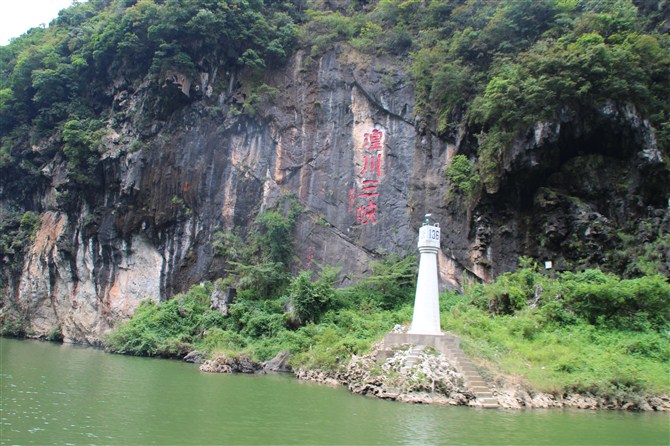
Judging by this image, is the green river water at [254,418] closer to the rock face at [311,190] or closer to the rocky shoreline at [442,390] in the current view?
the rocky shoreline at [442,390]

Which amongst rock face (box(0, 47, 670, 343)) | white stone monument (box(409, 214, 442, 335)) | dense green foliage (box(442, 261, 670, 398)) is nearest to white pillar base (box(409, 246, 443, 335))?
white stone monument (box(409, 214, 442, 335))

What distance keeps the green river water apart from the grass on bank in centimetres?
130

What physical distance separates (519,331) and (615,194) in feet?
19.8

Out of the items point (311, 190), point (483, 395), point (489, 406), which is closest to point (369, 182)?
point (311, 190)

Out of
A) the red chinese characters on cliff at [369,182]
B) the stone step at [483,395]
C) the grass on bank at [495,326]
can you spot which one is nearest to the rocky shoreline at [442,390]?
the stone step at [483,395]

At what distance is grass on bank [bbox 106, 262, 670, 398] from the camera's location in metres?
11.1

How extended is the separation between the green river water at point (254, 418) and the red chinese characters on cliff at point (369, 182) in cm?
867

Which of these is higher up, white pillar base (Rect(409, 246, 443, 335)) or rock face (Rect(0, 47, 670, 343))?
rock face (Rect(0, 47, 670, 343))

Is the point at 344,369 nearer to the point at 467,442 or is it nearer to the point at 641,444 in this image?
the point at 467,442

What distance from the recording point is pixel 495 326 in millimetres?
13133

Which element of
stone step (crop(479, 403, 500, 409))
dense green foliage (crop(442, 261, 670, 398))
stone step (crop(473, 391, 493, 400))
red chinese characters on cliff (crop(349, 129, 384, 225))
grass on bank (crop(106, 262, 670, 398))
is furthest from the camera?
red chinese characters on cliff (crop(349, 129, 384, 225))

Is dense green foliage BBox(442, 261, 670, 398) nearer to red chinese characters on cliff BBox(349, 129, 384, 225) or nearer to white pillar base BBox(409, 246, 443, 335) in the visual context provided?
white pillar base BBox(409, 246, 443, 335)

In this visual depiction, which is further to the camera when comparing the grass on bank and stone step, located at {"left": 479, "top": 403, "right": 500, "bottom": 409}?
the grass on bank

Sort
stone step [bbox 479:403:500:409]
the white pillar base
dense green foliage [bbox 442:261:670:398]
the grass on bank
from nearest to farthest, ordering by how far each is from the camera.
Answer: stone step [bbox 479:403:500:409] → dense green foliage [bbox 442:261:670:398] → the grass on bank → the white pillar base
